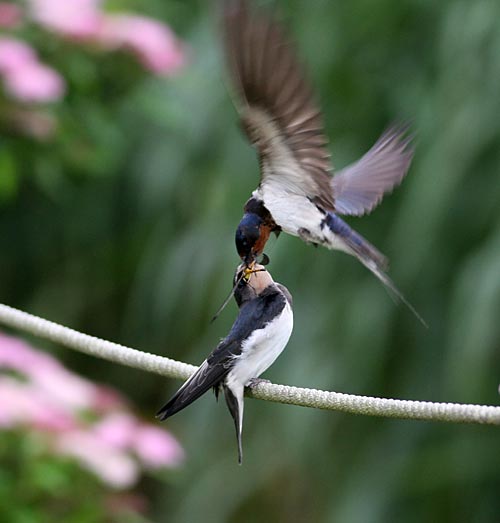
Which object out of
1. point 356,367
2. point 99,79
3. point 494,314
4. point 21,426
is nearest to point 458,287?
point 494,314

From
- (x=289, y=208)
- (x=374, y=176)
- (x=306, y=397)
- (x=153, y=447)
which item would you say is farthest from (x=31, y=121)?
(x=306, y=397)

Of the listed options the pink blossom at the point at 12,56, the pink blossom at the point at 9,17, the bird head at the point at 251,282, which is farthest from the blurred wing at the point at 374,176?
the pink blossom at the point at 9,17

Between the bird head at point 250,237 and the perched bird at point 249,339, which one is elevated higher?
the bird head at point 250,237

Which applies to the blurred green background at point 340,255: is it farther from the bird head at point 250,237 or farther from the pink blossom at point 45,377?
the bird head at point 250,237

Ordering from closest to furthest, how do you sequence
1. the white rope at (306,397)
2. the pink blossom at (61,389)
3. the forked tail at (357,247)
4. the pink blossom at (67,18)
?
the white rope at (306,397) → the forked tail at (357,247) → the pink blossom at (61,389) → the pink blossom at (67,18)

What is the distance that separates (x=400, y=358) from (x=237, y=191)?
1.54ft

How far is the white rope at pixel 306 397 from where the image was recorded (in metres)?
0.82

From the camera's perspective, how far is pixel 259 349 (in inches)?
40.4

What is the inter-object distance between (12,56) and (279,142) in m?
0.83

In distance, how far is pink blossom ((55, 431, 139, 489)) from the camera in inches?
58.7

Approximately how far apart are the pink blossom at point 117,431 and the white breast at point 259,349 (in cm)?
59

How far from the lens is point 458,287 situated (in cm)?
204

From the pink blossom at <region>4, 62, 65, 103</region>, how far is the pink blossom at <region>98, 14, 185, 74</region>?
16 cm

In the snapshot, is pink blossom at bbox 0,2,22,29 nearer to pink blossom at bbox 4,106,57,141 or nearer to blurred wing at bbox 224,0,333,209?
pink blossom at bbox 4,106,57,141
